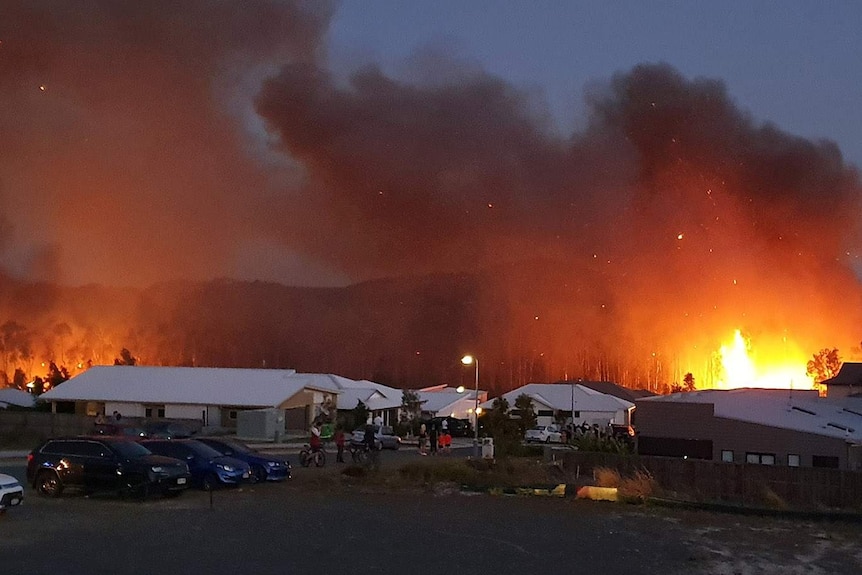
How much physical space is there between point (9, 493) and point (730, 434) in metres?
22.0

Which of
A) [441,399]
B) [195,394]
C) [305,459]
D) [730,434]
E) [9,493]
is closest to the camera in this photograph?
[9,493]

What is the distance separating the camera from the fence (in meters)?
19.9

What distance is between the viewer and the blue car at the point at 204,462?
2159 centimetres

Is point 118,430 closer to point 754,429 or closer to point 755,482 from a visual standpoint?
point 754,429

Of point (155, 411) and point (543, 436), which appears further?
point (155, 411)

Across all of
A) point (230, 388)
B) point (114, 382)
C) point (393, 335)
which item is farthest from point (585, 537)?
point (393, 335)

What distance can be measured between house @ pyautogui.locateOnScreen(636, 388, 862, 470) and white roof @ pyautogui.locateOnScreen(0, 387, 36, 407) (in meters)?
50.2

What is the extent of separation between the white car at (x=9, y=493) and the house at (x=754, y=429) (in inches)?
812

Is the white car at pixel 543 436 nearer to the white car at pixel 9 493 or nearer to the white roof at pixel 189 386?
the white roof at pixel 189 386

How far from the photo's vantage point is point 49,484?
772 inches

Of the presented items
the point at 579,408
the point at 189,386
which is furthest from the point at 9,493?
the point at 579,408

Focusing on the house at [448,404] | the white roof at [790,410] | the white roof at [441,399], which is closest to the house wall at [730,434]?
the white roof at [790,410]

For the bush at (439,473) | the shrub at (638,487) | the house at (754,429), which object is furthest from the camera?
the house at (754,429)

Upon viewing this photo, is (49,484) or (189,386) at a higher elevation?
(189,386)
